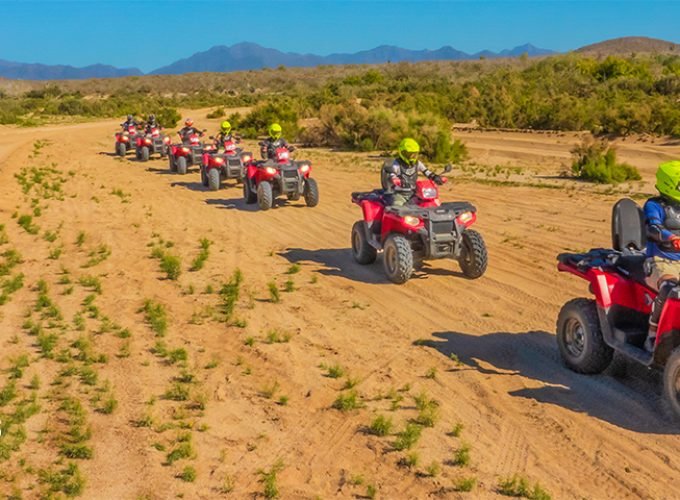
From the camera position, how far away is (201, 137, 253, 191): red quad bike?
678 inches

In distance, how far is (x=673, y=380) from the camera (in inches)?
202

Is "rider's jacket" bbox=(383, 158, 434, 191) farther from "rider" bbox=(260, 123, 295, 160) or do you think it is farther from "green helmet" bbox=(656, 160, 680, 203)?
"rider" bbox=(260, 123, 295, 160)

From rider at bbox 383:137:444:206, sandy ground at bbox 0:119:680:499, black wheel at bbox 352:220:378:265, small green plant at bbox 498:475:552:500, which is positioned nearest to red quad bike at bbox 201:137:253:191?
sandy ground at bbox 0:119:680:499

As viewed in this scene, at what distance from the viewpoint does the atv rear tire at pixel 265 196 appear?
14234 millimetres

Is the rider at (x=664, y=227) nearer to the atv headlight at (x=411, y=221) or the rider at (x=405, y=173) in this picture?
the atv headlight at (x=411, y=221)

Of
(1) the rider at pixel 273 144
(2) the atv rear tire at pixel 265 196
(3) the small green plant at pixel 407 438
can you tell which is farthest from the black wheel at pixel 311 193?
(3) the small green plant at pixel 407 438

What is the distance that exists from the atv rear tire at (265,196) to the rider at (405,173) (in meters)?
4.81

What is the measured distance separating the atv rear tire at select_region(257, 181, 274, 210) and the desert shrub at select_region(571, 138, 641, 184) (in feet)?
Result: 24.0

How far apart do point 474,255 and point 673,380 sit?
4.05 meters

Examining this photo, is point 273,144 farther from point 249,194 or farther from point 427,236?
point 427,236

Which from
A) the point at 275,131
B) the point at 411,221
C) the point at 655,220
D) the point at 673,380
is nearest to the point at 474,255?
the point at 411,221

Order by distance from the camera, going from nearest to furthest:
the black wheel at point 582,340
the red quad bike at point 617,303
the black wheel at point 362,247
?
1. the red quad bike at point 617,303
2. the black wheel at point 582,340
3. the black wheel at point 362,247

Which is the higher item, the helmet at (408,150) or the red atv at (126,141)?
the helmet at (408,150)

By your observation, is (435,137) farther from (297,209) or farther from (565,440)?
(565,440)
